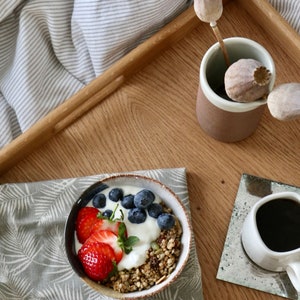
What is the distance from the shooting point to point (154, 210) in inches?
29.0

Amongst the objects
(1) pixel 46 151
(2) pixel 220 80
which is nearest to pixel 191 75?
(2) pixel 220 80

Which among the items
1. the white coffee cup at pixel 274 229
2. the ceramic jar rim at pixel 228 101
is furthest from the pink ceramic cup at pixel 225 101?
the white coffee cup at pixel 274 229

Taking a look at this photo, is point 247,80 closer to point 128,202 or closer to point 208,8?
point 208,8

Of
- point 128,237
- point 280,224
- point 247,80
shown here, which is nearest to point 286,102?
point 247,80

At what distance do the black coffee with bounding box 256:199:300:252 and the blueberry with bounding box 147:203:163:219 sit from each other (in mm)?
131

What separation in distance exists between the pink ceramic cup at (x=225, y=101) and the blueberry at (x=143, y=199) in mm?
141

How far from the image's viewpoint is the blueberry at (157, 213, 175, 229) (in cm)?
72

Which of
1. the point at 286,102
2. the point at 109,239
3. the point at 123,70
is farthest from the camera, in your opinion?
the point at 123,70

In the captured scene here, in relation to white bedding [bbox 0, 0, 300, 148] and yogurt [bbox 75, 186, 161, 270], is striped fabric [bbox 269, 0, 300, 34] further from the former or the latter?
yogurt [bbox 75, 186, 161, 270]

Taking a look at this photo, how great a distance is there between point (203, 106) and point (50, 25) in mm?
324

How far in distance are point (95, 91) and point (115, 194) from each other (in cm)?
17

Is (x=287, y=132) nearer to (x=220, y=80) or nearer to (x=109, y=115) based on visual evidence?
(x=220, y=80)

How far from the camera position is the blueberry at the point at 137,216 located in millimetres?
728

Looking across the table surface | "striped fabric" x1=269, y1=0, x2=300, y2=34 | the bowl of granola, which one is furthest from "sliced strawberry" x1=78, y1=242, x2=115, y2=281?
"striped fabric" x1=269, y1=0, x2=300, y2=34
